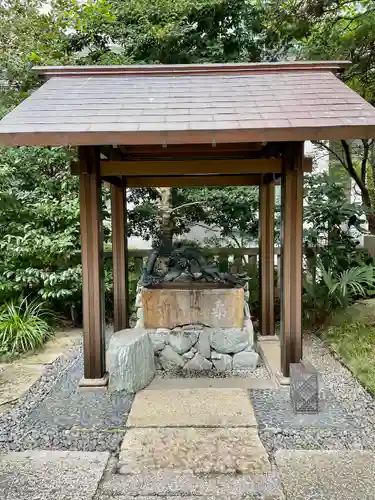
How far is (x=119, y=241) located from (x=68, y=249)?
902mm

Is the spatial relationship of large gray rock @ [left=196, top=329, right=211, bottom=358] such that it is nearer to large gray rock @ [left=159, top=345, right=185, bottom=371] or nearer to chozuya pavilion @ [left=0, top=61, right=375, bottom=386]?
large gray rock @ [left=159, top=345, right=185, bottom=371]

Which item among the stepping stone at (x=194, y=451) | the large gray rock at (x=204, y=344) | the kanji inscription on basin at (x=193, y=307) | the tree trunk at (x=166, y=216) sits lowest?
the stepping stone at (x=194, y=451)

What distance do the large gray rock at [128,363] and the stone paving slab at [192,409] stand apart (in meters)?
0.14

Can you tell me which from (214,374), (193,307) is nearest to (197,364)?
(214,374)

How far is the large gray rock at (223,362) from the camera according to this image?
4.20 metres

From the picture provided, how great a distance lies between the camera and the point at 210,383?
12.4 feet

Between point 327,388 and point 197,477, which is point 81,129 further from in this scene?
point 327,388

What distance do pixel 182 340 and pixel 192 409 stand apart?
3.66ft

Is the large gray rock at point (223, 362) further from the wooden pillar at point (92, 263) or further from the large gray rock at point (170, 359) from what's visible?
the wooden pillar at point (92, 263)

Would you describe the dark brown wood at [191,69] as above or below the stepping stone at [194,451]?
above

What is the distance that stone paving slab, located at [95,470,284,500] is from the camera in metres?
2.13

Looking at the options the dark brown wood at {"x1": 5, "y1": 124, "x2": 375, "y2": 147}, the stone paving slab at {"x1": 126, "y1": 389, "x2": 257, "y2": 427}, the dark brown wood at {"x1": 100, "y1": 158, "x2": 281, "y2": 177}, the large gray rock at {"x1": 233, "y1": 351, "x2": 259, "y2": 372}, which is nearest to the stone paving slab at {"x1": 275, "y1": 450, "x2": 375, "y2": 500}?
the stone paving slab at {"x1": 126, "y1": 389, "x2": 257, "y2": 427}

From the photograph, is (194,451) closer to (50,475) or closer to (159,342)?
(50,475)

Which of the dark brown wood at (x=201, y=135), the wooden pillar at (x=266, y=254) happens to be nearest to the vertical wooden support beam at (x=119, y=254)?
the wooden pillar at (x=266, y=254)
